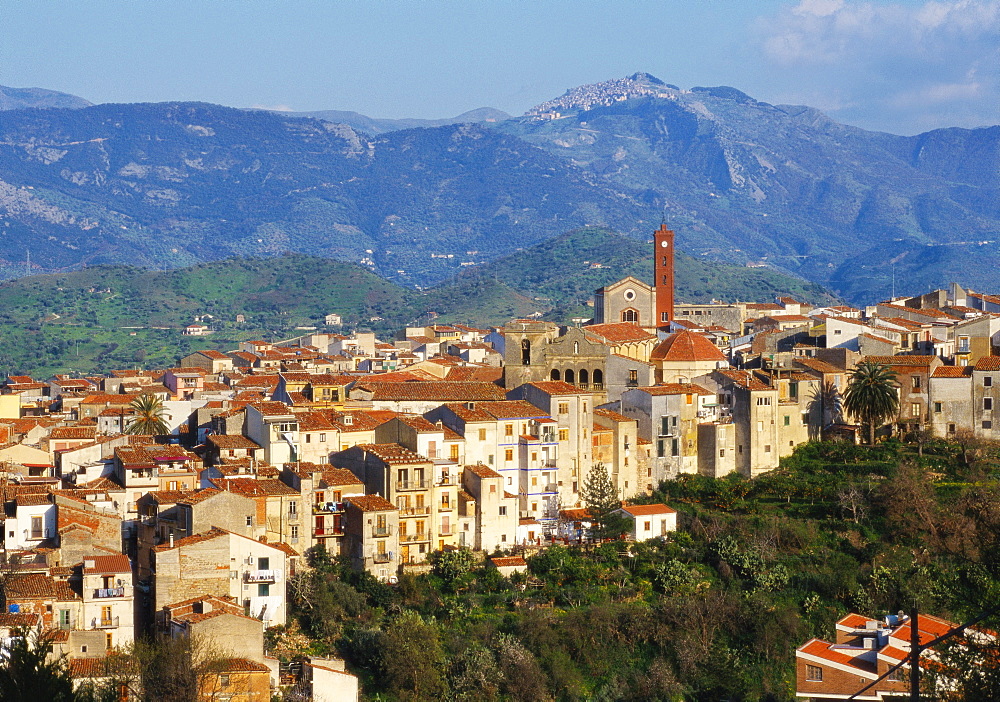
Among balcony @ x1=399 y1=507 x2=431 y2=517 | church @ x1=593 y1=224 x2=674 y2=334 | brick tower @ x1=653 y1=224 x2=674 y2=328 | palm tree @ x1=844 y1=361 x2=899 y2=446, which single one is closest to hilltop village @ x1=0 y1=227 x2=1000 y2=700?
balcony @ x1=399 y1=507 x2=431 y2=517

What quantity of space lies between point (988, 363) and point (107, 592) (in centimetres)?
3262

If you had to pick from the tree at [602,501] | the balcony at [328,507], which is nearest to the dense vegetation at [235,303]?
the tree at [602,501]

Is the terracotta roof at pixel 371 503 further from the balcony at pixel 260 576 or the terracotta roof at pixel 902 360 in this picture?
the terracotta roof at pixel 902 360

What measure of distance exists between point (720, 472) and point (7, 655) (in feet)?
86.0

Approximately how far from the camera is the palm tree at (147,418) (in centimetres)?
5288

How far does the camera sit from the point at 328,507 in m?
42.4

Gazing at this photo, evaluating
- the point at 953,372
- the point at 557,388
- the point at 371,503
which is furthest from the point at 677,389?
the point at 371,503

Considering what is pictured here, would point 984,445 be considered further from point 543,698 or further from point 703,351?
point 543,698

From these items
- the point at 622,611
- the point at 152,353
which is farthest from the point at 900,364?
the point at 152,353

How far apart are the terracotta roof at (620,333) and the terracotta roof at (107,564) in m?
24.9

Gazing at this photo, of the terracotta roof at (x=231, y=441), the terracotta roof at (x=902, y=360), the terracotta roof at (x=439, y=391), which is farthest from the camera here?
the terracotta roof at (x=902, y=360)

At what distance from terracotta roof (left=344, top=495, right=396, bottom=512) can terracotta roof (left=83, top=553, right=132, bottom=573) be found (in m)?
6.99

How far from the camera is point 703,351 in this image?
56.6 m

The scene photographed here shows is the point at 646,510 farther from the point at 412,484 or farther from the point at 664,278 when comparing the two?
the point at 664,278
